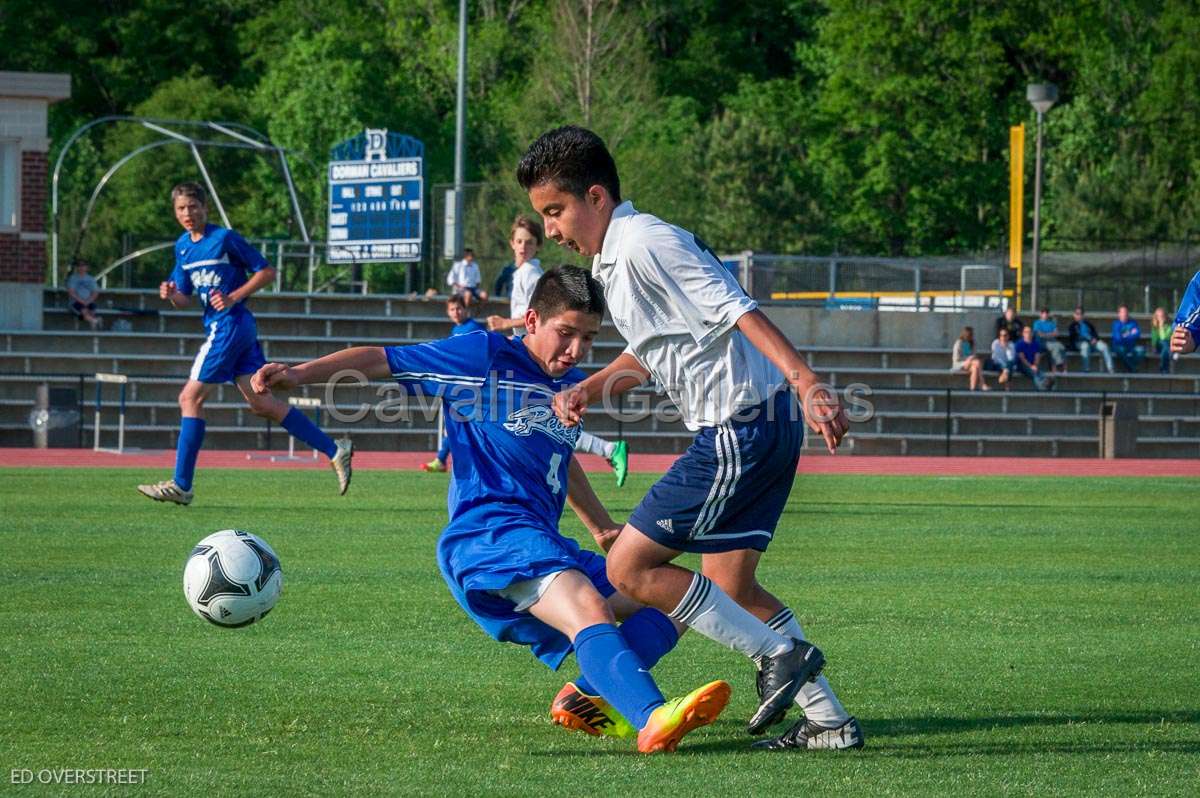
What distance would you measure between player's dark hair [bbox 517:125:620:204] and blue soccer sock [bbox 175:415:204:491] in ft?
26.8

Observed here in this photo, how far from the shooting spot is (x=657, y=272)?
482 cm

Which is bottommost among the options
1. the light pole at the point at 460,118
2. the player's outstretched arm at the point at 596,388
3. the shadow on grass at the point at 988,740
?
the shadow on grass at the point at 988,740

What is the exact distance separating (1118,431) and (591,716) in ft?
78.4

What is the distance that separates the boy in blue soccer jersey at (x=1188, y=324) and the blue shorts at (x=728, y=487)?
467 cm

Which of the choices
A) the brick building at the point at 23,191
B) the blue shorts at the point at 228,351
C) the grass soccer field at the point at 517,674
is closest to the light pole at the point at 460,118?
the brick building at the point at 23,191

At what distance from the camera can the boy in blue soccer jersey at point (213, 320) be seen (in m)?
12.8

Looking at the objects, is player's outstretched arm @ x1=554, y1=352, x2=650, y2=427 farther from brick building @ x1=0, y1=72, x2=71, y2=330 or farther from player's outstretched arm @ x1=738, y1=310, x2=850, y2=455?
brick building @ x1=0, y1=72, x2=71, y2=330

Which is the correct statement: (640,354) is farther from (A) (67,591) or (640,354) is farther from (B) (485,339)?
(A) (67,591)

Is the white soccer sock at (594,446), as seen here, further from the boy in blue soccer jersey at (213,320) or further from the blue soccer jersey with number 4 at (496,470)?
the blue soccer jersey with number 4 at (496,470)

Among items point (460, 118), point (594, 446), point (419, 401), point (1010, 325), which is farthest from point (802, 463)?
point (460, 118)

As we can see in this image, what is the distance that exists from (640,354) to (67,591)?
4373mm

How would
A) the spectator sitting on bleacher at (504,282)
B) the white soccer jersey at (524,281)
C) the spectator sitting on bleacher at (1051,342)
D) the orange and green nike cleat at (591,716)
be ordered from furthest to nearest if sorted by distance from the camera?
the spectator sitting on bleacher at (1051,342), the spectator sitting on bleacher at (504,282), the white soccer jersey at (524,281), the orange and green nike cleat at (591,716)

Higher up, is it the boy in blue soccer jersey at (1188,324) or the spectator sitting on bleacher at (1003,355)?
the boy in blue soccer jersey at (1188,324)

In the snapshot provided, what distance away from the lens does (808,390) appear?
455cm
